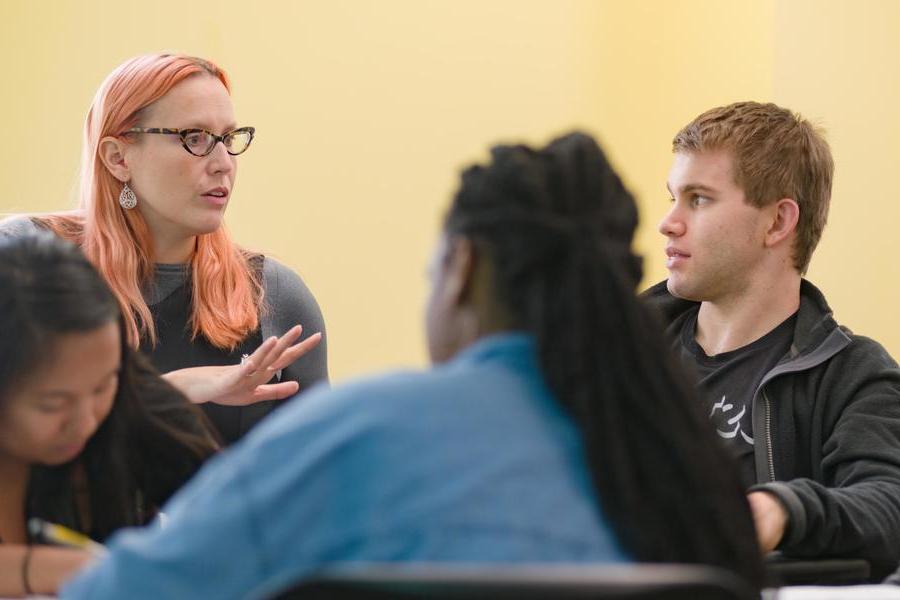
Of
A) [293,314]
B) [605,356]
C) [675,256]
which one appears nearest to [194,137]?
[293,314]

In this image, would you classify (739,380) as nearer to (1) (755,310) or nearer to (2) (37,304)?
(1) (755,310)

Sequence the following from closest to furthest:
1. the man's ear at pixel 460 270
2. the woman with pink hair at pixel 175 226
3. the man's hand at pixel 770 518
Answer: the man's ear at pixel 460 270
the man's hand at pixel 770 518
the woman with pink hair at pixel 175 226

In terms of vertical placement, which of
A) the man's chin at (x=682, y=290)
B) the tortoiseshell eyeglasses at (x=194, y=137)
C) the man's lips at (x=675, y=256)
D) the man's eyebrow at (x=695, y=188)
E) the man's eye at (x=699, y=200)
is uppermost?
the tortoiseshell eyeglasses at (x=194, y=137)

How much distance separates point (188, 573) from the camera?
0.96m

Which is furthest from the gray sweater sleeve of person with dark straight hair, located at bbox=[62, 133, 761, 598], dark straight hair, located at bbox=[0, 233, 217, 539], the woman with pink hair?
person with dark straight hair, located at bbox=[62, 133, 761, 598]

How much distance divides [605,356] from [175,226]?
72.8 inches

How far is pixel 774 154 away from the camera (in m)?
2.45

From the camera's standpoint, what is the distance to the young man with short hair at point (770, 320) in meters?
2.15

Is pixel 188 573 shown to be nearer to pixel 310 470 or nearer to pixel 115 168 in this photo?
pixel 310 470

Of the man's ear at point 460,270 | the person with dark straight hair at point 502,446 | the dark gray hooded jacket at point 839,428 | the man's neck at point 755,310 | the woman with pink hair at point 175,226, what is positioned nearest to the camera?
the person with dark straight hair at point 502,446

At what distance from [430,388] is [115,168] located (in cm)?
196

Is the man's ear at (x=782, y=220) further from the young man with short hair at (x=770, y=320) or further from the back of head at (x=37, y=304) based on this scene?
the back of head at (x=37, y=304)

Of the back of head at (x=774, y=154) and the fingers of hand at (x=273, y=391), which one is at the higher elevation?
Result: the back of head at (x=774, y=154)

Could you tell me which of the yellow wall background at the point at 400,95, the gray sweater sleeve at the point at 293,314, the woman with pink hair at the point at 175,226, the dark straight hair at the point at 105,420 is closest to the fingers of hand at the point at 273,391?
the woman with pink hair at the point at 175,226
